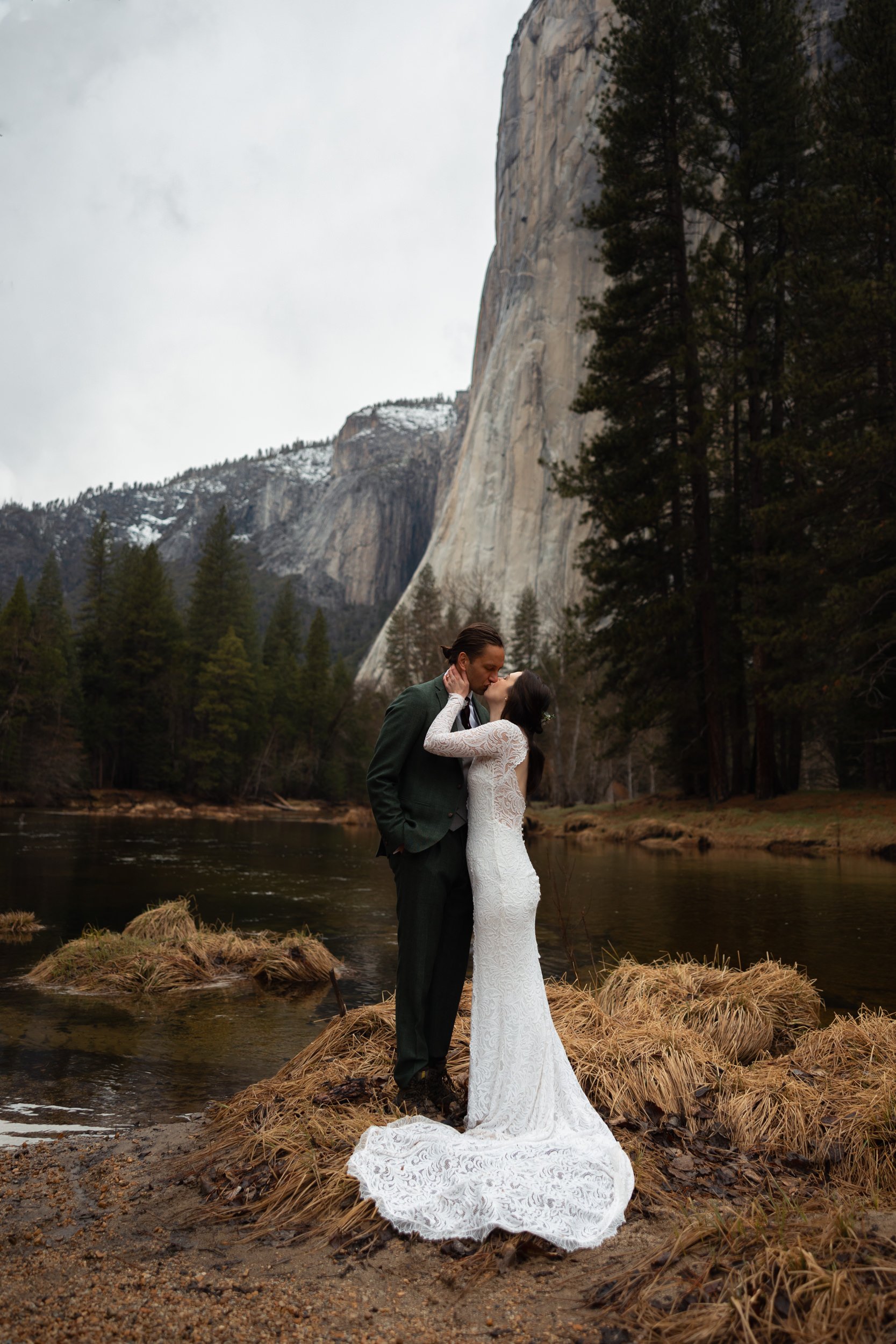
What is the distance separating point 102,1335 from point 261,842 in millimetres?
21932

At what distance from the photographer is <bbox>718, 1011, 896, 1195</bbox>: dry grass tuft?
10.5 ft

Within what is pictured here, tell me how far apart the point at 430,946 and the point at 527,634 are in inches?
2037

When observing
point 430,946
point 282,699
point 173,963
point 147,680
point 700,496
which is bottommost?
point 173,963

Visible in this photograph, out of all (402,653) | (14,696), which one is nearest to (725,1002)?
(14,696)

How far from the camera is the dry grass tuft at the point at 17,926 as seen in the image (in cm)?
902

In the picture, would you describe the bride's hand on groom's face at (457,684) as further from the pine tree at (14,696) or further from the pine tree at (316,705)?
the pine tree at (316,705)

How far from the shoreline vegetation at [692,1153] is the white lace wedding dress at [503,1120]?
3.5 inches

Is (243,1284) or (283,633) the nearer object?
(243,1284)

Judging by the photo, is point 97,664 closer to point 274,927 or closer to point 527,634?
point 527,634

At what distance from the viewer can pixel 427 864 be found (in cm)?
370

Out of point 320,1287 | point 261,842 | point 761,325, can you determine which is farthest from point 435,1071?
point 761,325

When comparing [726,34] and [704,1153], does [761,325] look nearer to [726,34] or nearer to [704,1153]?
[726,34]

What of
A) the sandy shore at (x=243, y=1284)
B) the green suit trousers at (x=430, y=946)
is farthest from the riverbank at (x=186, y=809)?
the sandy shore at (x=243, y=1284)

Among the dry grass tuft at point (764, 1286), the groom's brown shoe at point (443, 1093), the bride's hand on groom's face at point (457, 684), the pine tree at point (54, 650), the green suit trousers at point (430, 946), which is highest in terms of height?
the pine tree at point (54, 650)
